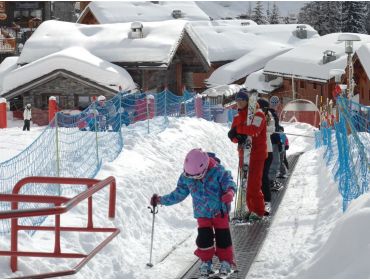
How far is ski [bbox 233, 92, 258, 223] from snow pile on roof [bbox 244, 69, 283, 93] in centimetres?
4169

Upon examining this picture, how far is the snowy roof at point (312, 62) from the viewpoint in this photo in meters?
43.7

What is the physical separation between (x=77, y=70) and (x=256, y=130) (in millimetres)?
22444

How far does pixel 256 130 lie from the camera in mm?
8773

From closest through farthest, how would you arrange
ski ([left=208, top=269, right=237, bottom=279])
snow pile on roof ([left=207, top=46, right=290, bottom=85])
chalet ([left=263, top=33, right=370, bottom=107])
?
ski ([left=208, top=269, right=237, bottom=279]), chalet ([left=263, top=33, right=370, bottom=107]), snow pile on roof ([left=207, top=46, right=290, bottom=85])

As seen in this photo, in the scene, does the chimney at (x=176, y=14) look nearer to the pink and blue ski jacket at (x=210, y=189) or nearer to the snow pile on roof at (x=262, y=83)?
the snow pile on roof at (x=262, y=83)

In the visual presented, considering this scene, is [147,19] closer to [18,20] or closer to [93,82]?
[18,20]

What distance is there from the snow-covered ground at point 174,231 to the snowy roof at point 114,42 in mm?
18122

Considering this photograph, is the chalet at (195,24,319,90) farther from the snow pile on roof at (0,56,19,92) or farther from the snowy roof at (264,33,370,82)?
the snow pile on roof at (0,56,19,92)

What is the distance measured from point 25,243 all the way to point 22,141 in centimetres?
1018

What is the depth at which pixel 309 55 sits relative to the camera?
1884 inches

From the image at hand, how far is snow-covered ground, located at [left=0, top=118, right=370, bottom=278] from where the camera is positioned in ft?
19.2

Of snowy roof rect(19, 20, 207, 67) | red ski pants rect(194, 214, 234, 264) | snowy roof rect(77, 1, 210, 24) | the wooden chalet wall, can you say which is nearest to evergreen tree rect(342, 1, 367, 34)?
snowy roof rect(77, 1, 210, 24)

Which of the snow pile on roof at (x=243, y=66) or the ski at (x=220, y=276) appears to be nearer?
the ski at (x=220, y=276)

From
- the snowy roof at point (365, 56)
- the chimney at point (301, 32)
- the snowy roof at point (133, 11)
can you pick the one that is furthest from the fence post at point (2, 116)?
the chimney at point (301, 32)
